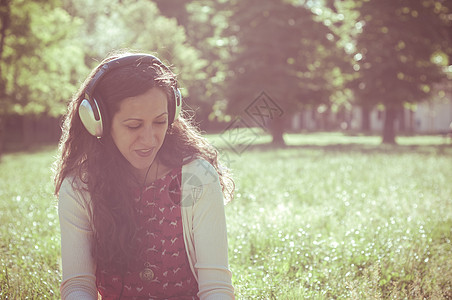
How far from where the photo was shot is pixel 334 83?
25.4 meters

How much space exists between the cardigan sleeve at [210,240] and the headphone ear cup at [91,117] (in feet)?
1.83

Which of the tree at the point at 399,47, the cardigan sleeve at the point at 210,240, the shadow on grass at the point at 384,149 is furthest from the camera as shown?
the tree at the point at 399,47

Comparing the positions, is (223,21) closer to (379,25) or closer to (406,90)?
(379,25)

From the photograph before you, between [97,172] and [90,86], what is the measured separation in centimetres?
46

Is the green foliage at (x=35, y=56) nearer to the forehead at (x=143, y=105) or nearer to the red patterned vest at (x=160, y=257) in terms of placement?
the forehead at (x=143, y=105)

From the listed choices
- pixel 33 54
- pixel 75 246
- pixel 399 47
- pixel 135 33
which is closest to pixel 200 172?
pixel 75 246

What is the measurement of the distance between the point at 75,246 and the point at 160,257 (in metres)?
0.44

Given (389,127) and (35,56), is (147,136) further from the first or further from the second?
(389,127)

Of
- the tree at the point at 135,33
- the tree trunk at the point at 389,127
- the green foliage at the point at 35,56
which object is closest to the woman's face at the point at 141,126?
the green foliage at the point at 35,56

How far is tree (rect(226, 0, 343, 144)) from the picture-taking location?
21844 millimetres

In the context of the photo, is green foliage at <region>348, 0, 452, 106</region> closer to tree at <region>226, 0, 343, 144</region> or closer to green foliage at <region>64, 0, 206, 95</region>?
tree at <region>226, 0, 343, 144</region>

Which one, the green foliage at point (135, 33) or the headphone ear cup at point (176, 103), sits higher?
the green foliage at point (135, 33)

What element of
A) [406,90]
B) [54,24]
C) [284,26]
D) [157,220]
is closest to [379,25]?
[406,90]

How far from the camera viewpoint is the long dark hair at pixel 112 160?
2.15m
